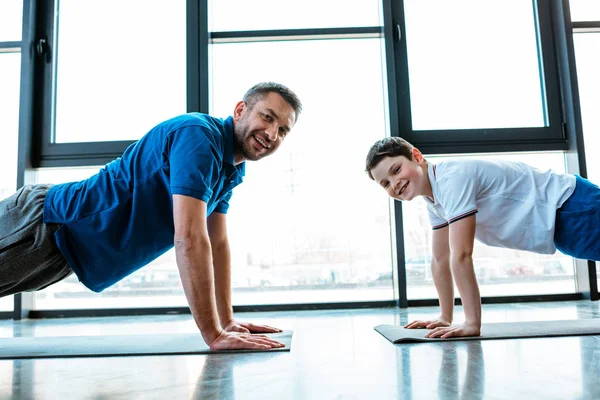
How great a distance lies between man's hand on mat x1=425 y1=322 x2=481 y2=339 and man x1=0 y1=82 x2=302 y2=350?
43 cm

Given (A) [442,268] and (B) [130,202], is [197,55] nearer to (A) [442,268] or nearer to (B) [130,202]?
(B) [130,202]

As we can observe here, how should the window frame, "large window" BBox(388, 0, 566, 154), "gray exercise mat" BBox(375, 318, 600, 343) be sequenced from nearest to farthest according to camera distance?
1. "gray exercise mat" BBox(375, 318, 600, 343)
2. the window frame
3. "large window" BBox(388, 0, 566, 154)

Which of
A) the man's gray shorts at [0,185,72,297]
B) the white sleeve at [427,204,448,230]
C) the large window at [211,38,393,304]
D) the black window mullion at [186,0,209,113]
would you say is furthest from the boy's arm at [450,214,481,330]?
the black window mullion at [186,0,209,113]

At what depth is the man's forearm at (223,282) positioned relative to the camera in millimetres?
1595

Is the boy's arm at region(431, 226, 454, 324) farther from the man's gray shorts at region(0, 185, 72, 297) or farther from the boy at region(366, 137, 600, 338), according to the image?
the man's gray shorts at region(0, 185, 72, 297)

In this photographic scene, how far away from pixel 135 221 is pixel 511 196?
113 centimetres

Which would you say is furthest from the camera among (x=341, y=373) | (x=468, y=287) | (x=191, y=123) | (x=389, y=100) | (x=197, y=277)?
(x=389, y=100)

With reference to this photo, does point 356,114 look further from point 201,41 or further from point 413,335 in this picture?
point 413,335

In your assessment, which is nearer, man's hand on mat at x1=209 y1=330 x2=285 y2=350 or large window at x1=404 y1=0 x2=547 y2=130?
man's hand on mat at x1=209 y1=330 x2=285 y2=350

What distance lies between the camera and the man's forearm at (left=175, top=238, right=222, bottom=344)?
122cm

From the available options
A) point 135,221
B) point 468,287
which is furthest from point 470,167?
point 135,221

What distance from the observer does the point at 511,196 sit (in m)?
1.62

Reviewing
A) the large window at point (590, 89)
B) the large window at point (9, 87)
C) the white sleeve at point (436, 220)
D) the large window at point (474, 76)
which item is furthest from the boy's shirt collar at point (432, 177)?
the large window at point (9, 87)

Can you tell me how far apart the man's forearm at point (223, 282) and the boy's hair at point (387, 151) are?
0.55m
